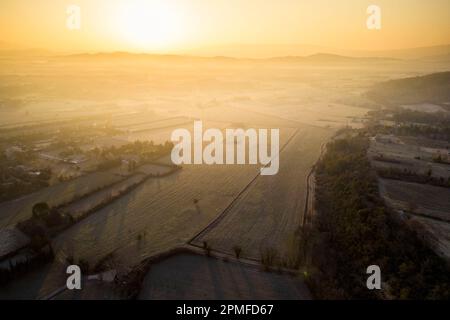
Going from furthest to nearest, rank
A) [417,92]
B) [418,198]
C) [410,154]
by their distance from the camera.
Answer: [417,92] < [410,154] < [418,198]

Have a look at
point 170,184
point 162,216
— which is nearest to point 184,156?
point 170,184

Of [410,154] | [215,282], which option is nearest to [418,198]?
[410,154]

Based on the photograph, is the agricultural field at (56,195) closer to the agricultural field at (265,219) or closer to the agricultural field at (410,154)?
the agricultural field at (265,219)

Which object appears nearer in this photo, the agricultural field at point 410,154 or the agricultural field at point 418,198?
the agricultural field at point 418,198

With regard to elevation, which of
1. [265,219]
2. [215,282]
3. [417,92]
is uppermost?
[417,92]

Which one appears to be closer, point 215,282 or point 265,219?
point 215,282

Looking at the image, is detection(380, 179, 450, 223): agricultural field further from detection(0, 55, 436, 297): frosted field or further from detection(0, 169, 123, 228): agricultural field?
detection(0, 169, 123, 228): agricultural field

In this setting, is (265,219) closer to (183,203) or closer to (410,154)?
(183,203)

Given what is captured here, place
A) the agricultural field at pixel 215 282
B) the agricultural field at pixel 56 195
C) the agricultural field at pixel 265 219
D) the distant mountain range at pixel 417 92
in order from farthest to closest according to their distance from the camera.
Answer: the distant mountain range at pixel 417 92
the agricultural field at pixel 56 195
the agricultural field at pixel 265 219
the agricultural field at pixel 215 282

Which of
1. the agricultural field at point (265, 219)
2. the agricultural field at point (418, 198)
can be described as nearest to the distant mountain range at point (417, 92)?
the agricultural field at point (418, 198)

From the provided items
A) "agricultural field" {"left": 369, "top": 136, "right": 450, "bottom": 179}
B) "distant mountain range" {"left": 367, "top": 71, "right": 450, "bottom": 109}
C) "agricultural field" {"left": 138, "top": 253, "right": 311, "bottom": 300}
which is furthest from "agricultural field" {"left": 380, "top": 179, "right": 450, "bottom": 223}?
"distant mountain range" {"left": 367, "top": 71, "right": 450, "bottom": 109}

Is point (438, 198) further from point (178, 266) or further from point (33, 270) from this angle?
point (33, 270)
